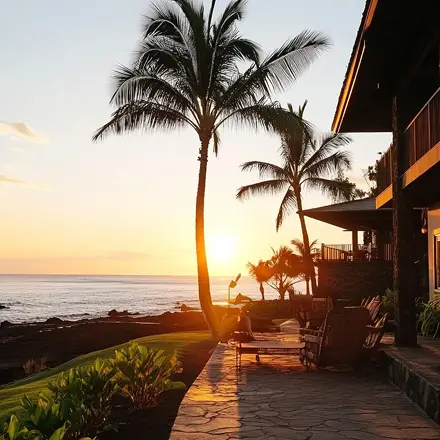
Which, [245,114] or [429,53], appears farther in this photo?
[245,114]

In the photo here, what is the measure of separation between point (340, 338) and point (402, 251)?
2774 mm

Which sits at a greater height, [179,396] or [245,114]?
[245,114]

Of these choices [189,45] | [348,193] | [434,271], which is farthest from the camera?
[348,193]

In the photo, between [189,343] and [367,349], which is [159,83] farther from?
[367,349]

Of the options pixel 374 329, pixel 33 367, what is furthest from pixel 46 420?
pixel 33 367

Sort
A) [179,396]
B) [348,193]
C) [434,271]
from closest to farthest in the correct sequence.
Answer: [179,396], [434,271], [348,193]

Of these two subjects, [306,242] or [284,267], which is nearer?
[306,242]

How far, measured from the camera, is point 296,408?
7.32 metres

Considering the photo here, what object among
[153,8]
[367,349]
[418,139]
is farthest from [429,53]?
[153,8]

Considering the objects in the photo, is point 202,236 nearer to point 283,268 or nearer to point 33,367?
point 33,367

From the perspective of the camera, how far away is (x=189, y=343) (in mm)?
15625

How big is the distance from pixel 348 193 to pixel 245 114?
1680 cm

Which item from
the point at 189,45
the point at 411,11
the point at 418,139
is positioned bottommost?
the point at 418,139

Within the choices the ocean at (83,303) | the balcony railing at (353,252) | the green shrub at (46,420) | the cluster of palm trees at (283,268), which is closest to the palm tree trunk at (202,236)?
the balcony railing at (353,252)
